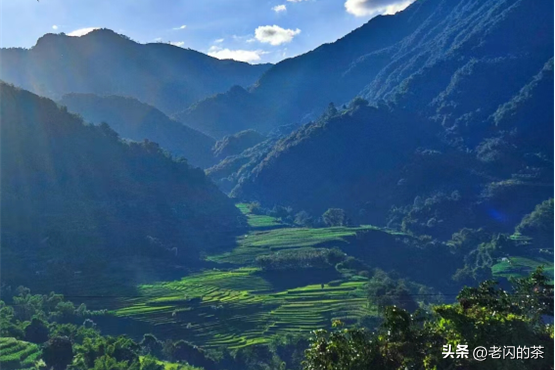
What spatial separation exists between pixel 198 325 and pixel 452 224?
2448 inches

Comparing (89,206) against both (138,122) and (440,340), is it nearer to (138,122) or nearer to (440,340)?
(440,340)

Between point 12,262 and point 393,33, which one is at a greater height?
point 393,33

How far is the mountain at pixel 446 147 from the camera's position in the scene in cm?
8662

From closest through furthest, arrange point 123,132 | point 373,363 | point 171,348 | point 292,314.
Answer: point 373,363 < point 171,348 < point 292,314 < point 123,132

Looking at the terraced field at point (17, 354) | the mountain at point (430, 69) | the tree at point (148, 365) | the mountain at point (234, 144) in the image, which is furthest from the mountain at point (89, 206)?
the mountain at point (430, 69)

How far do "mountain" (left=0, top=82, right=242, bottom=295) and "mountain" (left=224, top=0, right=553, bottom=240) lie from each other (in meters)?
34.1

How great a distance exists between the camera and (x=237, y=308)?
34.1 m

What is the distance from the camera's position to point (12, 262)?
39625 millimetres

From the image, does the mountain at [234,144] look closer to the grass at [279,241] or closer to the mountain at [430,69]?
the mountain at [430,69]

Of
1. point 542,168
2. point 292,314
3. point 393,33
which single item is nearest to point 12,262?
point 292,314

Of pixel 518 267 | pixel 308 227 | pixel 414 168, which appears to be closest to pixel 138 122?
pixel 414 168

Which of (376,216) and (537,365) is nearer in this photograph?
(537,365)

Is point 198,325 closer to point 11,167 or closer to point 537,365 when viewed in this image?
point 537,365

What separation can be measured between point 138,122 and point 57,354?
392 feet
